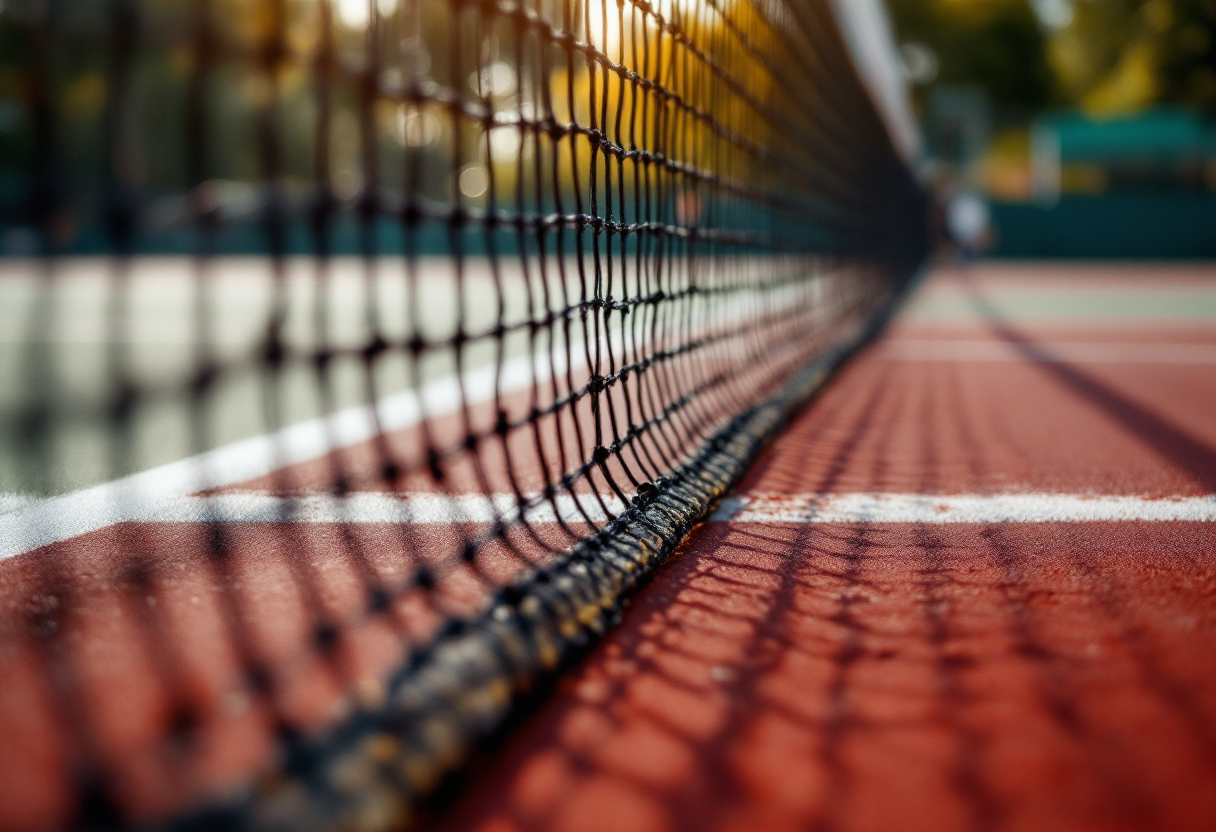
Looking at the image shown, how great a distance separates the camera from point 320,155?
1.38 m

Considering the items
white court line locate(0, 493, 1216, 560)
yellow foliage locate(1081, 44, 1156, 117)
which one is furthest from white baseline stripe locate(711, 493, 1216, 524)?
yellow foliage locate(1081, 44, 1156, 117)

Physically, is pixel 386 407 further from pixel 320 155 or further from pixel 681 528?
pixel 320 155

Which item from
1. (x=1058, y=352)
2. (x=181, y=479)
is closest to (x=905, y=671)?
(x=181, y=479)

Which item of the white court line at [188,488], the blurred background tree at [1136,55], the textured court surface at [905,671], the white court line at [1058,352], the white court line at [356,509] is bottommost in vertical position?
the textured court surface at [905,671]

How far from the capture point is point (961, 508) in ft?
7.78

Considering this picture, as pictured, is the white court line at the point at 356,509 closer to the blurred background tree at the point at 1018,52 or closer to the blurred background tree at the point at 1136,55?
the blurred background tree at the point at 1136,55

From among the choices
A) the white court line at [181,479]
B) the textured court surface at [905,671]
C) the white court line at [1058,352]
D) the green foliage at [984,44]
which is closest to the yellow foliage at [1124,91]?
the green foliage at [984,44]

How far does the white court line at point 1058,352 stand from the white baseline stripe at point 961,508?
3.41 metres

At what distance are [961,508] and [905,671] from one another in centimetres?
101

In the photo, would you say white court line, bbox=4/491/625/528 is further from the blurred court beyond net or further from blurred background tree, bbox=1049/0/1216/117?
blurred background tree, bbox=1049/0/1216/117

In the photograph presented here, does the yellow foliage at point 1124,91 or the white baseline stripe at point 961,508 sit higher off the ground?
the yellow foliage at point 1124,91

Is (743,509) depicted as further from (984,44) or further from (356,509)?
(984,44)

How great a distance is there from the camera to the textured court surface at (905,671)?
1.11 m

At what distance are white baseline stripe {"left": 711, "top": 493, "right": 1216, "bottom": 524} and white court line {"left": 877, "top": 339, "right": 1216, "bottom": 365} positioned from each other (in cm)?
341
